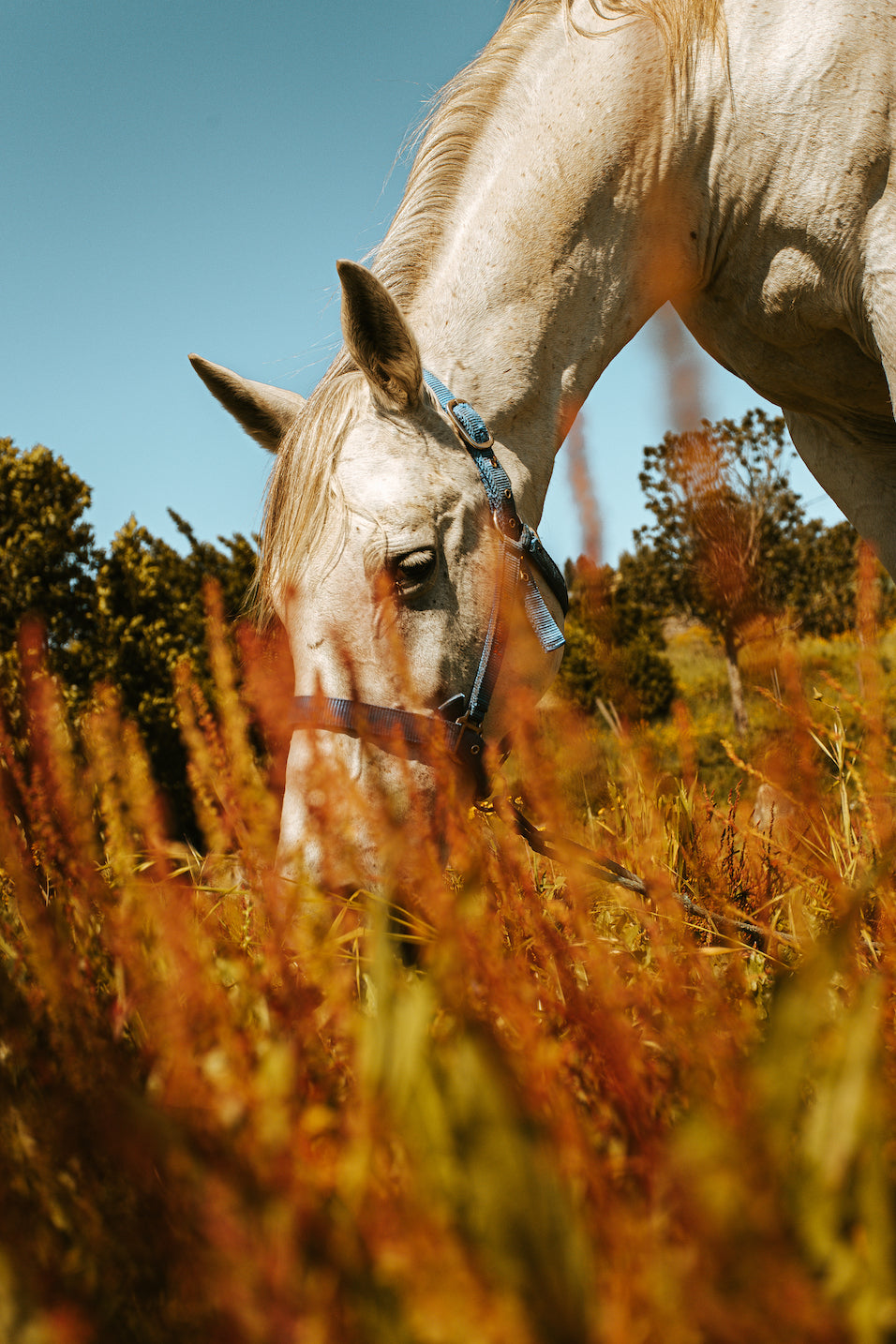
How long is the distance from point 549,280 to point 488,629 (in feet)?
3.88

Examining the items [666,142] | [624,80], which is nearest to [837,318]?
[666,142]

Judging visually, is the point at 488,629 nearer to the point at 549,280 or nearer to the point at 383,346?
the point at 383,346

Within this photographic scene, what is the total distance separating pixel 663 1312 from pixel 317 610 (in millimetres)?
1736

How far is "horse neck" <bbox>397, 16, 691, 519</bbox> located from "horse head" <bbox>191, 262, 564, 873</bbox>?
7.8 inches

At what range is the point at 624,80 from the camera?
2.46 metres

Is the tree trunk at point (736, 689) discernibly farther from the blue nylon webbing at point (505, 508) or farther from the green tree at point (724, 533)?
the blue nylon webbing at point (505, 508)

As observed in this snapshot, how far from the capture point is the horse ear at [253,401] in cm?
274

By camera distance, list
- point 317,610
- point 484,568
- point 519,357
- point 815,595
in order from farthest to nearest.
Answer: point 815,595
point 519,357
point 484,568
point 317,610

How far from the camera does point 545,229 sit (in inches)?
96.4

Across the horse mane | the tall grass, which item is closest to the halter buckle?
the horse mane

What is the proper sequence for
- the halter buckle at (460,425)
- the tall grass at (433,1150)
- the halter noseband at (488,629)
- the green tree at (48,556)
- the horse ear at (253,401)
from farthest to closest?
the green tree at (48,556) < the horse ear at (253,401) < the halter buckle at (460,425) < the halter noseband at (488,629) < the tall grass at (433,1150)

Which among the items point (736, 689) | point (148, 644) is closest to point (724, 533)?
point (148, 644)

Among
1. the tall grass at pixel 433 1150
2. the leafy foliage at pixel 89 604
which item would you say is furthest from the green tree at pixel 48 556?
the tall grass at pixel 433 1150

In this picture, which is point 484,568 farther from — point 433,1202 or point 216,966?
point 433,1202
